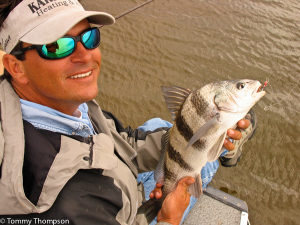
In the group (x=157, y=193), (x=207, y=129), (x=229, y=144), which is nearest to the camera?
(x=207, y=129)

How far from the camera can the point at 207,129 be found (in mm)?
1752

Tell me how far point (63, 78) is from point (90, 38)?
0.33 meters

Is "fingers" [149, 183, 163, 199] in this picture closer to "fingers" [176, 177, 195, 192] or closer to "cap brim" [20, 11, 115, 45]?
"fingers" [176, 177, 195, 192]

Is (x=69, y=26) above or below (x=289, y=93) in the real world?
above

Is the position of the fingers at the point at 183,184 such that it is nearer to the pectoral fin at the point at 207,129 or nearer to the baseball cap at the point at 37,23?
the pectoral fin at the point at 207,129

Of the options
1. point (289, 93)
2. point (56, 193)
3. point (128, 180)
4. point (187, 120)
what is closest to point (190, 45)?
point (289, 93)

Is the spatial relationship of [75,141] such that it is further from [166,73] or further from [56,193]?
[166,73]

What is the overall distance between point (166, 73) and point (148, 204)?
347cm

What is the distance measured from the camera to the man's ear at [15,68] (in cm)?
144

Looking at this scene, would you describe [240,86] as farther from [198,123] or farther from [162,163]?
[162,163]

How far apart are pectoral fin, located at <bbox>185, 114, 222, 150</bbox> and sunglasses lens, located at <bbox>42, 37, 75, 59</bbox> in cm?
107

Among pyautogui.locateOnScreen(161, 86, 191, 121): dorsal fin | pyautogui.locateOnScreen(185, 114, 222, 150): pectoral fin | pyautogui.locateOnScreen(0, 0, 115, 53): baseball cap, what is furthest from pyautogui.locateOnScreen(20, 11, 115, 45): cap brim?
pyautogui.locateOnScreen(185, 114, 222, 150): pectoral fin

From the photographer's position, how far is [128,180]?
1694 millimetres

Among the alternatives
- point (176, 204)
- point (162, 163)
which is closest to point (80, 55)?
point (162, 163)
